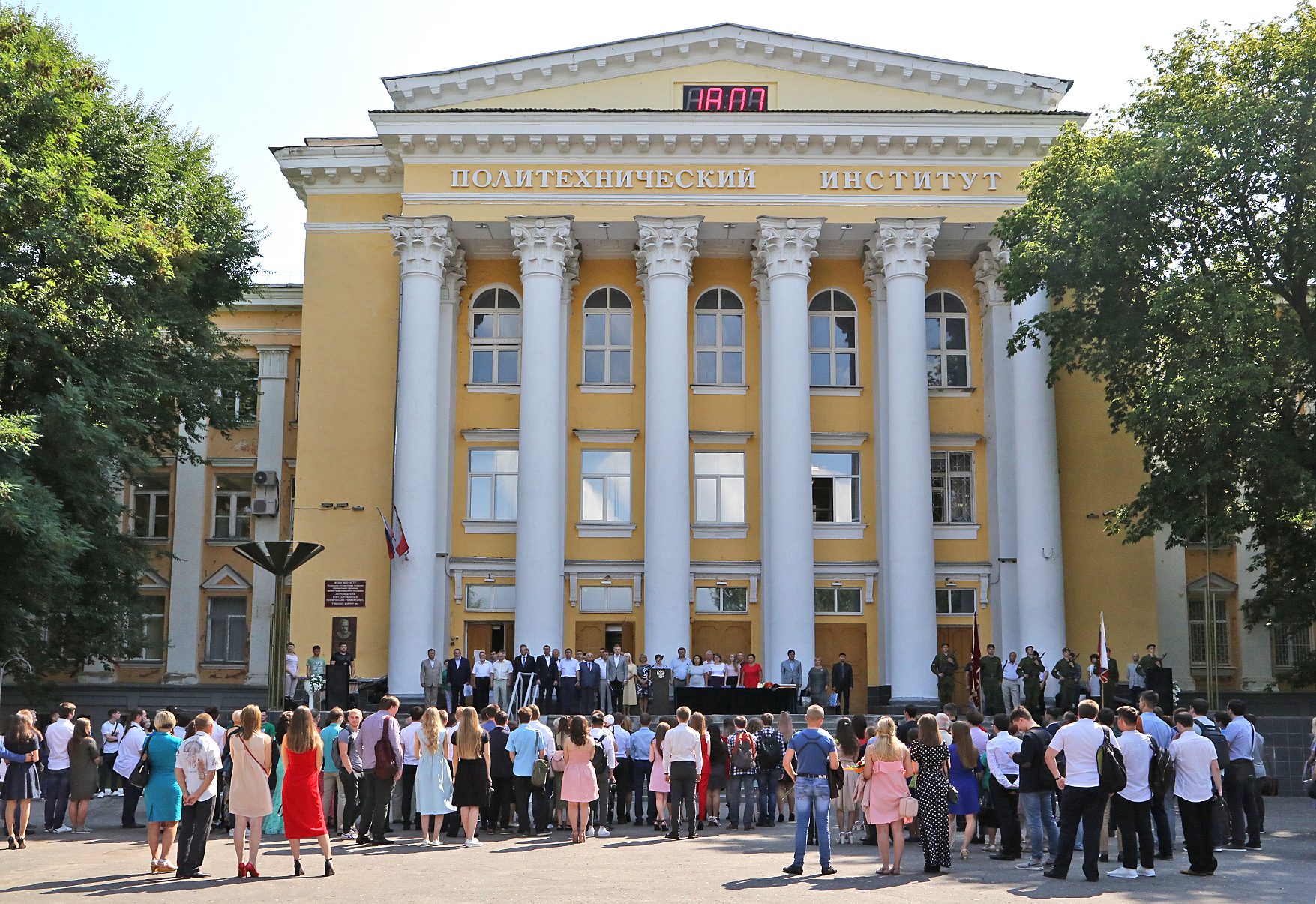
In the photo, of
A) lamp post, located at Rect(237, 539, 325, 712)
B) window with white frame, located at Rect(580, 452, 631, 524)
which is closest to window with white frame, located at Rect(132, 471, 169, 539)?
window with white frame, located at Rect(580, 452, 631, 524)

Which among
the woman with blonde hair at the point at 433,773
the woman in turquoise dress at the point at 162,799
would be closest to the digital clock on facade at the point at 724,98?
the woman with blonde hair at the point at 433,773

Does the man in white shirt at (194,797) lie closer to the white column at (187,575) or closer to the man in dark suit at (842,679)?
the man in dark suit at (842,679)

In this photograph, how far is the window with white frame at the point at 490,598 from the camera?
2967 centimetres

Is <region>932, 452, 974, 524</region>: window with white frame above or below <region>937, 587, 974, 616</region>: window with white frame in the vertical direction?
above

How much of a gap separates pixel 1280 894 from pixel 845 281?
72.0ft

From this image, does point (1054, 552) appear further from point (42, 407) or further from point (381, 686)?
point (42, 407)

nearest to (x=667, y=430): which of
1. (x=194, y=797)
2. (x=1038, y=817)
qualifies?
(x=1038, y=817)

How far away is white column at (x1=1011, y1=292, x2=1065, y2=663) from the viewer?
1105 inches

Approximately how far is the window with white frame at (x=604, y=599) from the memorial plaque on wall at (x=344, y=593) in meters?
5.15

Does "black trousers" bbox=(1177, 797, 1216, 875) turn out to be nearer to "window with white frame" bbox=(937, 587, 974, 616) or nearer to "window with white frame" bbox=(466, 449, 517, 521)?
"window with white frame" bbox=(937, 587, 974, 616)

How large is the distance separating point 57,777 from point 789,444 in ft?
54.7

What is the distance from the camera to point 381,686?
27.7 metres

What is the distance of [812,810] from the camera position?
41.3 feet

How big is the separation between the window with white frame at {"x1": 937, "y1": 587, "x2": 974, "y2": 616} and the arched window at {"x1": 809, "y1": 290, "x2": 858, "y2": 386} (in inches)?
217
